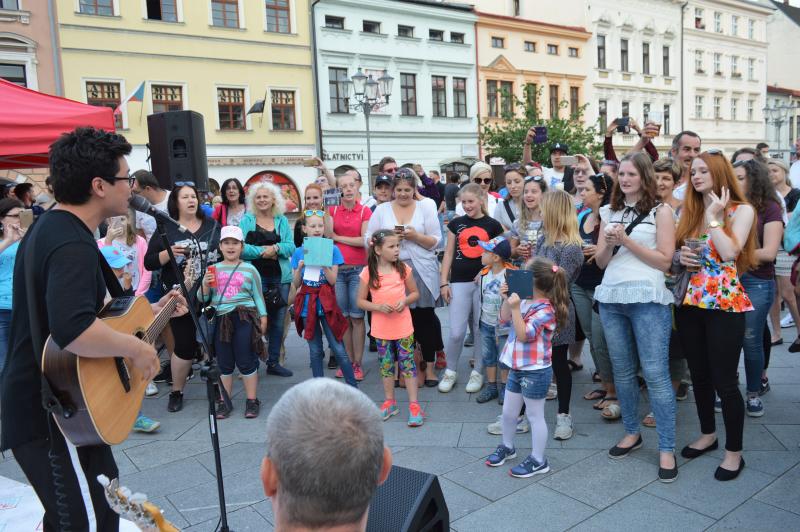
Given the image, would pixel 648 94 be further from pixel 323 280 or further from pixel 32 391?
pixel 32 391

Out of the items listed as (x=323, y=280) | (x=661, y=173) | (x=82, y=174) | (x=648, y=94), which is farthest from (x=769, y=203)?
(x=648, y=94)

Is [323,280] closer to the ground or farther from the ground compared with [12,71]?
closer to the ground

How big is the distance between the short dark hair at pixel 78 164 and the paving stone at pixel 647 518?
283cm

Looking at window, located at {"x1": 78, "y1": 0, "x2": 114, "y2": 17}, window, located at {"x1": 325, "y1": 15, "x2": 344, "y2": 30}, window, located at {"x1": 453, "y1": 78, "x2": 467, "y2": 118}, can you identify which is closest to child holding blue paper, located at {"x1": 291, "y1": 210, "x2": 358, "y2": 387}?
window, located at {"x1": 78, "y1": 0, "x2": 114, "y2": 17}

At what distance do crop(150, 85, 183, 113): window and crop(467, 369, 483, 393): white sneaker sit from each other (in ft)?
65.7

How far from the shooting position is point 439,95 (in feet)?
96.2

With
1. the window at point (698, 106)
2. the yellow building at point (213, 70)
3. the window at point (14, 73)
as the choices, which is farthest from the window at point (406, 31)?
the window at point (698, 106)

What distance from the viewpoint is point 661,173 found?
15.6 feet

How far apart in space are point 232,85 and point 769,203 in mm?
22523

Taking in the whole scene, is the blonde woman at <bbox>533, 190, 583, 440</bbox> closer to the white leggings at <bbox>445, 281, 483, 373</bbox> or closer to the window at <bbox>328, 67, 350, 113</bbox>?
the white leggings at <bbox>445, 281, 483, 373</bbox>

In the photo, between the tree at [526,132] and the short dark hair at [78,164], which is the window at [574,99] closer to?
the tree at [526,132]

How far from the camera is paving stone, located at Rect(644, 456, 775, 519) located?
333 cm

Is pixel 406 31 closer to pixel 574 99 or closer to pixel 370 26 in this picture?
pixel 370 26

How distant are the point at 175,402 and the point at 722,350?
4397 millimetres
